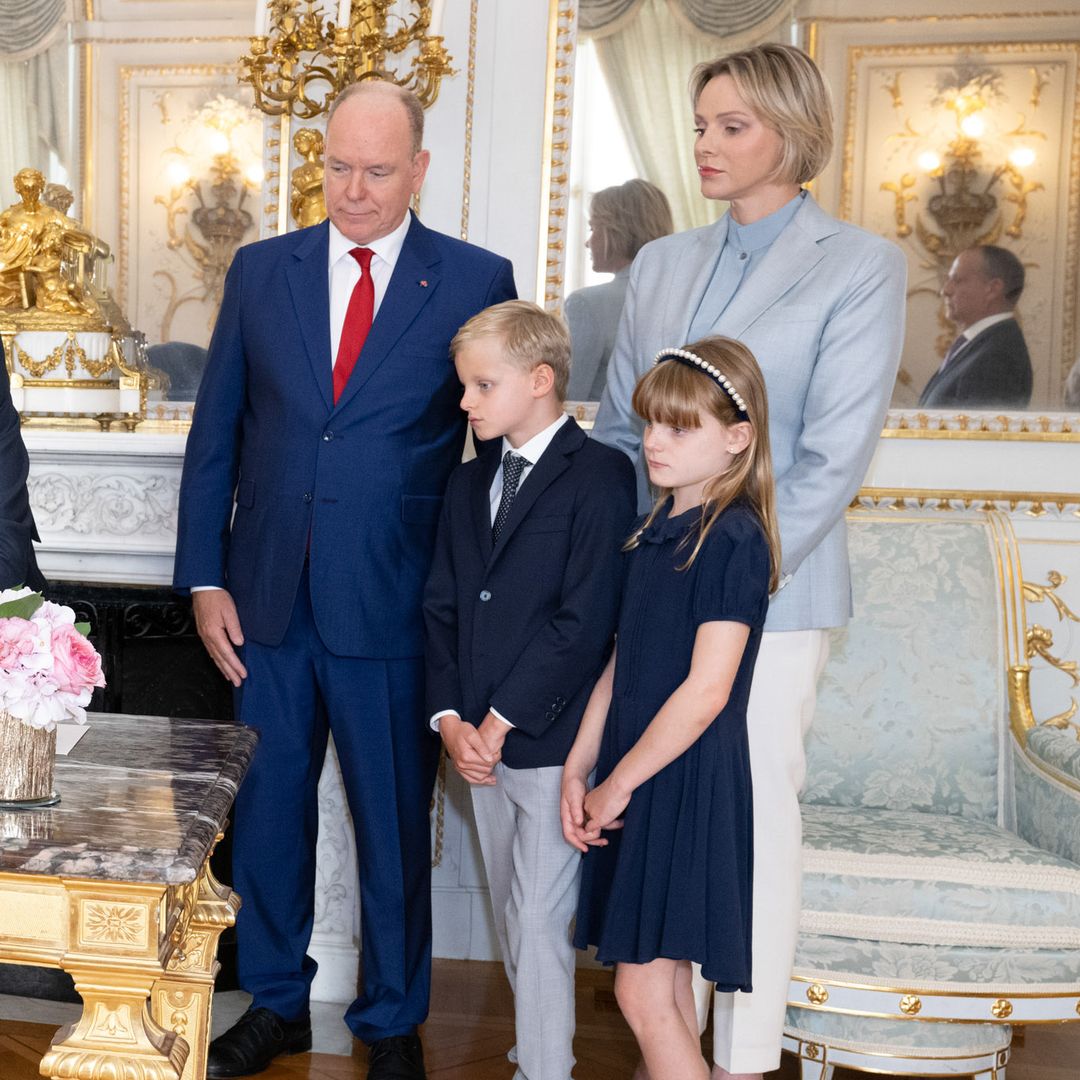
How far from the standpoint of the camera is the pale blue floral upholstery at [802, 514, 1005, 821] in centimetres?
294

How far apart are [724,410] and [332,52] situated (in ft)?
5.48

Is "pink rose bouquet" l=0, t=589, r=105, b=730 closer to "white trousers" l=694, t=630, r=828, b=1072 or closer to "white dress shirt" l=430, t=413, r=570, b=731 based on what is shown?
"white dress shirt" l=430, t=413, r=570, b=731

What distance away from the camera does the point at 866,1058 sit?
8.09 ft

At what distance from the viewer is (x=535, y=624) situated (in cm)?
224

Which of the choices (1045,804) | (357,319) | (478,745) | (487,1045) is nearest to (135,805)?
(478,745)

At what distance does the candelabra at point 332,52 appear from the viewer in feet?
10.3

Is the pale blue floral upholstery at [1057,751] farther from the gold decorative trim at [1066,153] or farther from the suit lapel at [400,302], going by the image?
the suit lapel at [400,302]

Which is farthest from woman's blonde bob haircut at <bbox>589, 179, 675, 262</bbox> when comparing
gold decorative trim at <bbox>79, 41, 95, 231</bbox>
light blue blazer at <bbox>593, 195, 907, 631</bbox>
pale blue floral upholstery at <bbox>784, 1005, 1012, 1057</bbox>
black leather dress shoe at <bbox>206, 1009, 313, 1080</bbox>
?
black leather dress shoe at <bbox>206, 1009, 313, 1080</bbox>

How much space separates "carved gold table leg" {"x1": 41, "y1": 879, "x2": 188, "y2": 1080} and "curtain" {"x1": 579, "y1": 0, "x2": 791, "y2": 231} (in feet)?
7.26

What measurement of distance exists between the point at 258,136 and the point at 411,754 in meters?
1.67

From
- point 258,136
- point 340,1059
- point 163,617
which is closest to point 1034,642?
point 340,1059

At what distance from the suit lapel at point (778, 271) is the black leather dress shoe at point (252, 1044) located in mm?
1575

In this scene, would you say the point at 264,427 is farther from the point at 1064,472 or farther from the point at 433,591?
the point at 1064,472

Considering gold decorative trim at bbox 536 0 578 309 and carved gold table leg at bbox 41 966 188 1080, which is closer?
carved gold table leg at bbox 41 966 188 1080
